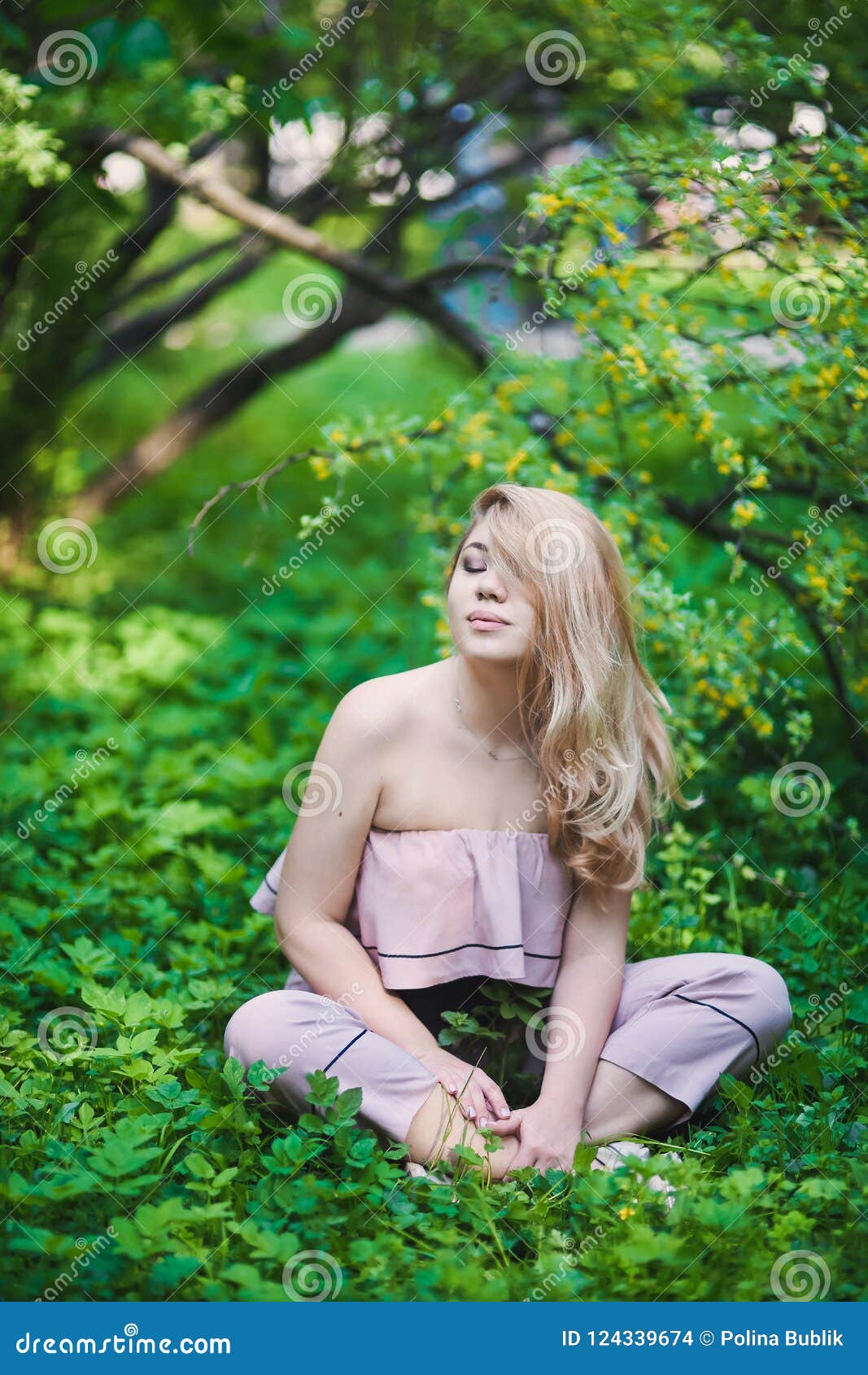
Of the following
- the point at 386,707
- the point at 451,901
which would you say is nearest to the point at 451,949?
the point at 451,901

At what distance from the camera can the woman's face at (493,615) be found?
2.22m

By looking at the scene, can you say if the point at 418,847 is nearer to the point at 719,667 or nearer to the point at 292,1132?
the point at 292,1132

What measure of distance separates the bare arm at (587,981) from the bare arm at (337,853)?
0.26 meters

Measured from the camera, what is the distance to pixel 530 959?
2.37m

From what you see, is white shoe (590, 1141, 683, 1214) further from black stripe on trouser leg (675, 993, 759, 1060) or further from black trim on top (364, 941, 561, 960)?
black trim on top (364, 941, 561, 960)

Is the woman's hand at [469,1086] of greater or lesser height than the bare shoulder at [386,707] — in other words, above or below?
below

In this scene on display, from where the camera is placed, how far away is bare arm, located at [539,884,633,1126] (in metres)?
2.26

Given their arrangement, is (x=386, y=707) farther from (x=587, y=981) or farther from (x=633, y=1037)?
(x=633, y=1037)

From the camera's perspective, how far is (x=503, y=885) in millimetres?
2289

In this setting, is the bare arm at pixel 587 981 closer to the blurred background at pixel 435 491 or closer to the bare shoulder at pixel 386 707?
the blurred background at pixel 435 491

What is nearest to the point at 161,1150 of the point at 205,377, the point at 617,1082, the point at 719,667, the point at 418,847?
the point at 418,847

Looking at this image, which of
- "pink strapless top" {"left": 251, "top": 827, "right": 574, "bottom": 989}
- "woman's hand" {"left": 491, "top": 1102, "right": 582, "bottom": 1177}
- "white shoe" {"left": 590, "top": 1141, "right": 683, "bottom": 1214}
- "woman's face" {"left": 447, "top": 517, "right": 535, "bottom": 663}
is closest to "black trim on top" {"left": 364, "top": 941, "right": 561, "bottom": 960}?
"pink strapless top" {"left": 251, "top": 827, "right": 574, "bottom": 989}

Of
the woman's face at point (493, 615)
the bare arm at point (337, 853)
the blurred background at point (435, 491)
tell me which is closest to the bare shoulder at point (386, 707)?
the bare arm at point (337, 853)

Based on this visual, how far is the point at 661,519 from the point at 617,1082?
5.87 ft
